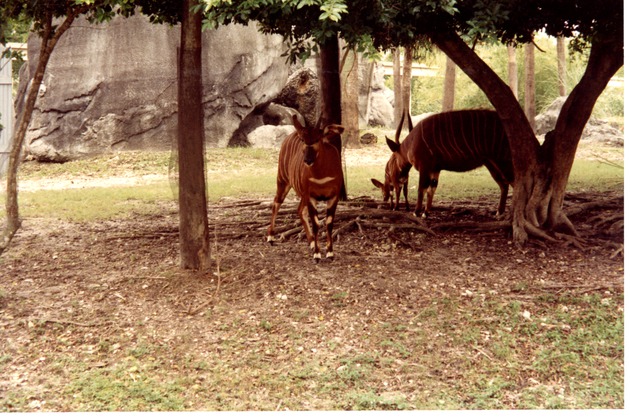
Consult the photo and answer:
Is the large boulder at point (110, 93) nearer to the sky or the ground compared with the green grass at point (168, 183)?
nearer to the sky

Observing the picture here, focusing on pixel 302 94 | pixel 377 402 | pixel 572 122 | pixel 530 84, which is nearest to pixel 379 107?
pixel 302 94

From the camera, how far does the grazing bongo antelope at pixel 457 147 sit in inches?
340

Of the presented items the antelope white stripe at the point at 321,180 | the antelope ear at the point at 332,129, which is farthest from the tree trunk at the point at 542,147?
the antelope white stripe at the point at 321,180

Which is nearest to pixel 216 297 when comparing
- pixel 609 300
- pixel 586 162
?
pixel 609 300

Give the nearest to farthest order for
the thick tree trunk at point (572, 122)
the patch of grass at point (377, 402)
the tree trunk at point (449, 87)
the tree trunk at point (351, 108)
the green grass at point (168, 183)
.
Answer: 1. the patch of grass at point (377, 402)
2. the thick tree trunk at point (572, 122)
3. the green grass at point (168, 183)
4. the tree trunk at point (351, 108)
5. the tree trunk at point (449, 87)

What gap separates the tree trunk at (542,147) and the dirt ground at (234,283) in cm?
32

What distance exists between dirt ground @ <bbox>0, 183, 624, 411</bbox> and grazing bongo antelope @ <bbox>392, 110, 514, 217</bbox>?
630 millimetres

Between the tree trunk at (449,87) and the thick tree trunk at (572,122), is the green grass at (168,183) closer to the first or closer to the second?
the thick tree trunk at (572,122)

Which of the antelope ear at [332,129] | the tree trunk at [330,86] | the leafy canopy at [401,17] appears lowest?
the antelope ear at [332,129]

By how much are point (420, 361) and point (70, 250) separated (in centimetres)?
405

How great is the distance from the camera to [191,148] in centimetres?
623

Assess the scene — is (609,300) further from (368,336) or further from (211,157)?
→ (211,157)

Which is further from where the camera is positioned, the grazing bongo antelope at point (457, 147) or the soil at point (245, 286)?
the grazing bongo antelope at point (457, 147)

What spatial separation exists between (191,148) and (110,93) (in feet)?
35.7
